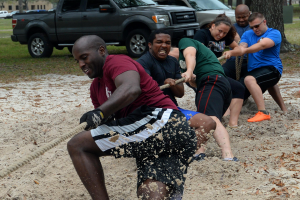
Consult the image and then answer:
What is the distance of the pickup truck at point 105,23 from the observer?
11.3 metres

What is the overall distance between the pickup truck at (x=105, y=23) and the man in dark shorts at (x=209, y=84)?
659 cm

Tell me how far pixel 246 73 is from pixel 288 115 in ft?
2.87

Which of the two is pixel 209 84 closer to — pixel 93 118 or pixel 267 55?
pixel 267 55

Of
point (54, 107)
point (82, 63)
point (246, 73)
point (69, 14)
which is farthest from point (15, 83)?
point (82, 63)

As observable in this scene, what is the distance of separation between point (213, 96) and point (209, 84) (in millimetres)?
188

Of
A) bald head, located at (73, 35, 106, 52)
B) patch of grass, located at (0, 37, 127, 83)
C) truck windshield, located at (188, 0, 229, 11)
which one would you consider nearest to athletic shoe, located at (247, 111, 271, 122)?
bald head, located at (73, 35, 106, 52)

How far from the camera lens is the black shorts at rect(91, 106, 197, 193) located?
8.80ft

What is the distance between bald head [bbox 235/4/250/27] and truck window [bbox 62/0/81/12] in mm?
7050

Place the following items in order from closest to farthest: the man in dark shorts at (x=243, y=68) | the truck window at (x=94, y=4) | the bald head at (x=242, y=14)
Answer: the man in dark shorts at (x=243, y=68)
the bald head at (x=242, y=14)
the truck window at (x=94, y=4)

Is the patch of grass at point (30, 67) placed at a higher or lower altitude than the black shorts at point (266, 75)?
lower

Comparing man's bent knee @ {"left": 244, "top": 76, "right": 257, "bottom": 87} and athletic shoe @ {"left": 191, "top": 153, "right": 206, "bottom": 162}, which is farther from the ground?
man's bent knee @ {"left": 244, "top": 76, "right": 257, "bottom": 87}

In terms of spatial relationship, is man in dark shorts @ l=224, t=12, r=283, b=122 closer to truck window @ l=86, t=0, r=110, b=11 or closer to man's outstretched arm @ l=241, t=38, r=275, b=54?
man's outstretched arm @ l=241, t=38, r=275, b=54

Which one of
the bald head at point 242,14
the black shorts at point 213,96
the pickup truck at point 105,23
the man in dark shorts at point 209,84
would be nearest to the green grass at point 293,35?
the pickup truck at point 105,23

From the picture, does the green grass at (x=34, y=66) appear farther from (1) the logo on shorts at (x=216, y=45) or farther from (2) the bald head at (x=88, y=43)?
(2) the bald head at (x=88, y=43)
